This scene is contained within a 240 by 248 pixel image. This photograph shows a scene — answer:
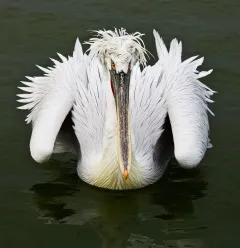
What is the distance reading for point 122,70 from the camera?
6.56 metres

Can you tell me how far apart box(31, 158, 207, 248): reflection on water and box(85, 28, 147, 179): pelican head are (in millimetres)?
740

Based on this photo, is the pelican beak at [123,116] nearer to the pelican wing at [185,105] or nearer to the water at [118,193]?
the pelican wing at [185,105]

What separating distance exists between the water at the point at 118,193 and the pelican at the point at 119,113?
25 cm

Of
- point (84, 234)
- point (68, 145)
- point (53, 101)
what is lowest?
point (84, 234)

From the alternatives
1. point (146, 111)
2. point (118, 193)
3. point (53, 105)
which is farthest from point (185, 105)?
point (53, 105)

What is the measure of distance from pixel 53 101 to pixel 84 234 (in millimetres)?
1539

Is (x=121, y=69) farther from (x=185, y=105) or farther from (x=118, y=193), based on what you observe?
(x=118, y=193)

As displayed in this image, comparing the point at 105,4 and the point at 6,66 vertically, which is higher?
the point at 105,4

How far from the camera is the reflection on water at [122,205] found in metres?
7.29

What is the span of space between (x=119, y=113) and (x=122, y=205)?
1331 mm

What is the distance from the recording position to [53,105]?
7.77m

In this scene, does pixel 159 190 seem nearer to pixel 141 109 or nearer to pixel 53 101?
pixel 141 109

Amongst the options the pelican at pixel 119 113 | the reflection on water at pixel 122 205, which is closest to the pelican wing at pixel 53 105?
the pelican at pixel 119 113

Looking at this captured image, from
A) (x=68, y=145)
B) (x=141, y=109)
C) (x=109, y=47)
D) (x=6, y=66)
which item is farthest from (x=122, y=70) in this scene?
(x=6, y=66)
